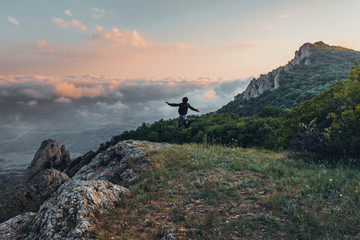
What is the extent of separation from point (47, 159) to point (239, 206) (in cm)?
6312

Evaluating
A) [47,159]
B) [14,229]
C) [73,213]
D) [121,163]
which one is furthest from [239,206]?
[47,159]

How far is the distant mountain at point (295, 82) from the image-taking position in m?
77.2

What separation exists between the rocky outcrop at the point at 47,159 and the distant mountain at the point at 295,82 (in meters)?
68.3

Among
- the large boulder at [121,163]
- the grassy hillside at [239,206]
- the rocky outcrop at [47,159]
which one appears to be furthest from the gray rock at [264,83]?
the grassy hillside at [239,206]

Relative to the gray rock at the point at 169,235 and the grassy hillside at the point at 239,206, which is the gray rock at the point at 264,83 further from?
the gray rock at the point at 169,235

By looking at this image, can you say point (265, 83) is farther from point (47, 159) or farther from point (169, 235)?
point (169, 235)

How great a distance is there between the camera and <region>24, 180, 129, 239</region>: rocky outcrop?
5.31m

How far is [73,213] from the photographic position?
579 cm

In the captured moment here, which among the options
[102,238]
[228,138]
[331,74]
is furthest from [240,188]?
[331,74]

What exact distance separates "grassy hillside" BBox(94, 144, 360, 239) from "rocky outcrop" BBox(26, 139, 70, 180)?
5762cm

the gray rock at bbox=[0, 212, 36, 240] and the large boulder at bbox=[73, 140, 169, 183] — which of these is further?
the large boulder at bbox=[73, 140, 169, 183]

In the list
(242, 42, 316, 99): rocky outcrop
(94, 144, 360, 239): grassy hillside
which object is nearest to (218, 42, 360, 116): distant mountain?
(242, 42, 316, 99): rocky outcrop

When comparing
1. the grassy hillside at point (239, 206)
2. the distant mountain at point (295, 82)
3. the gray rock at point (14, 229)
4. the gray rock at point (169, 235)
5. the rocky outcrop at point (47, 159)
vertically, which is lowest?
the rocky outcrop at point (47, 159)

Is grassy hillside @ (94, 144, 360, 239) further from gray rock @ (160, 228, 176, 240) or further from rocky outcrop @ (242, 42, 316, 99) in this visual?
rocky outcrop @ (242, 42, 316, 99)
